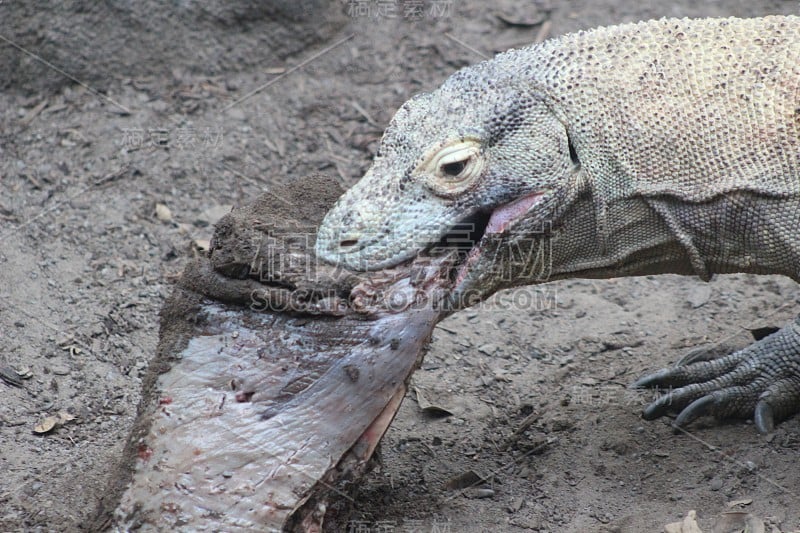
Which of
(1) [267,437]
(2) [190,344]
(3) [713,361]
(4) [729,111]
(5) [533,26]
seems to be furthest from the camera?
(5) [533,26]

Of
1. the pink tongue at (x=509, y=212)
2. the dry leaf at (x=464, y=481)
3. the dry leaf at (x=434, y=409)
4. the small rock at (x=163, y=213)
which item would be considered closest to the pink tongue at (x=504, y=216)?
the pink tongue at (x=509, y=212)

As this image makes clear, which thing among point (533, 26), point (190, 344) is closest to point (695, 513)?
point (190, 344)

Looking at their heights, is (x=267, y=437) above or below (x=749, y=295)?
above

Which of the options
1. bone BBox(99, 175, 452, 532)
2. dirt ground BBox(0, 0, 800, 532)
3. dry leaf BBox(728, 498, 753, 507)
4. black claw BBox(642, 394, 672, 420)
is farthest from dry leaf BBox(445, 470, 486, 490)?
dry leaf BBox(728, 498, 753, 507)

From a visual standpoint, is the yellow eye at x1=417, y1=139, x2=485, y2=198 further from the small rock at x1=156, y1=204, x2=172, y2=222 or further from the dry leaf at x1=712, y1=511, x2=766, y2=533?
the small rock at x1=156, y1=204, x2=172, y2=222

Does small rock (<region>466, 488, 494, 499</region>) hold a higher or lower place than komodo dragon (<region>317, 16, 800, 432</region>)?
lower

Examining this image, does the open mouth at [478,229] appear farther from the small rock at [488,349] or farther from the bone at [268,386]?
the small rock at [488,349]

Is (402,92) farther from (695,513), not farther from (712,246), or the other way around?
(695,513)

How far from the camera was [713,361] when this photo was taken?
4.76m

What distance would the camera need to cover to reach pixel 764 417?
4371 mm

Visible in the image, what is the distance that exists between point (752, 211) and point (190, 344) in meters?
2.24

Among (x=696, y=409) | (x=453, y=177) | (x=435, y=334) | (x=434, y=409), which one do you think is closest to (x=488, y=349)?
(x=435, y=334)

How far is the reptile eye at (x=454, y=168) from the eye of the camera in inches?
145

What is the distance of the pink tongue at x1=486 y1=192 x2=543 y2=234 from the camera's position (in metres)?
3.71
